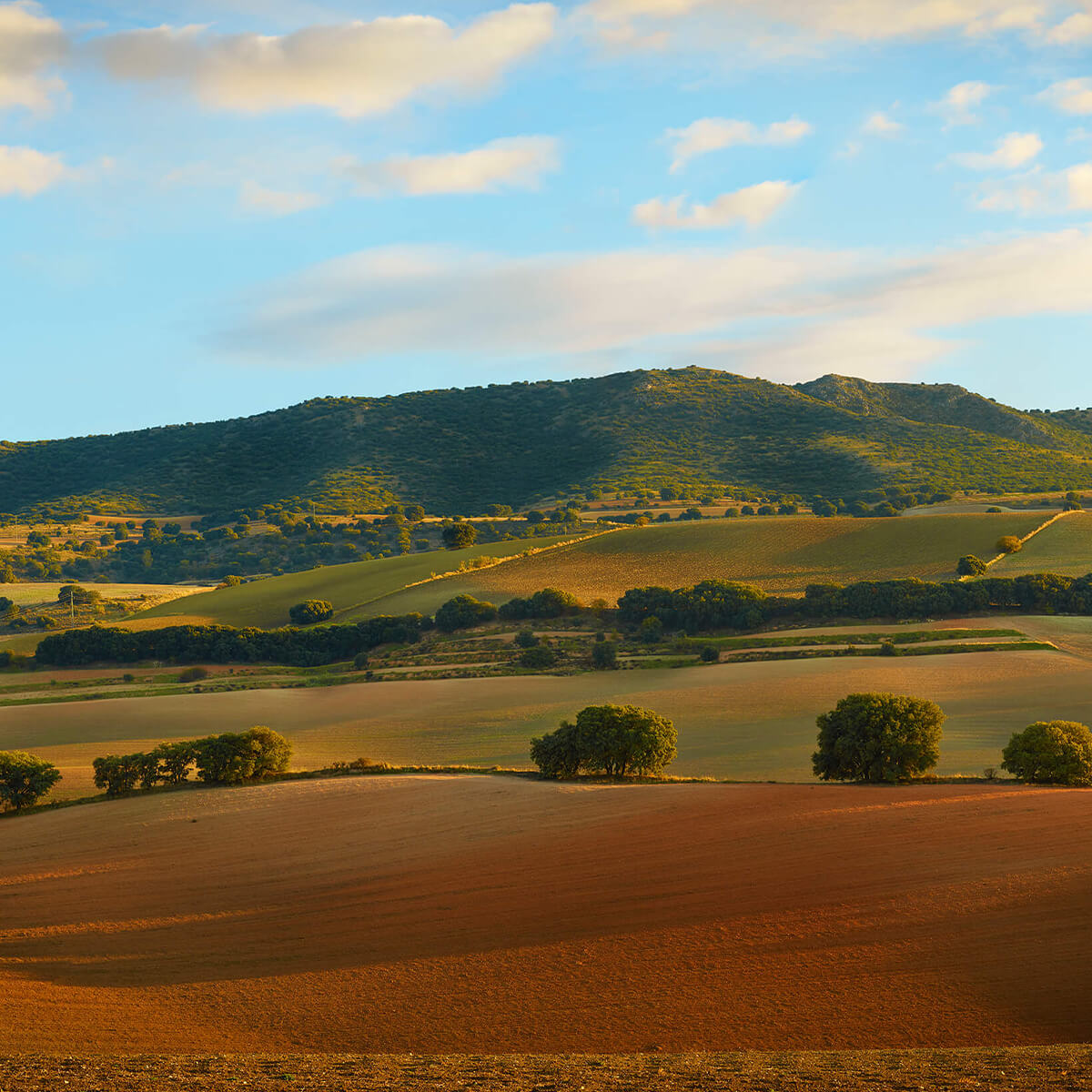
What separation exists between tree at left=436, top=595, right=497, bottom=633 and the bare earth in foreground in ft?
158

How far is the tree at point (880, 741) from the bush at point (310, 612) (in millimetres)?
60658

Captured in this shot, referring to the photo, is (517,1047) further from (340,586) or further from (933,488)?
(933,488)

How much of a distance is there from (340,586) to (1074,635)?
65513 mm

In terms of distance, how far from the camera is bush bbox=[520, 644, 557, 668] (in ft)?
225

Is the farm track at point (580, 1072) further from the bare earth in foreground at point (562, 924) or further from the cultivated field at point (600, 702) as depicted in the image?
the cultivated field at point (600, 702)

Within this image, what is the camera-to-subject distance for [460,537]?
448 feet

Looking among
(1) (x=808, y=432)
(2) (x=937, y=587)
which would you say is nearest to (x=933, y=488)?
(1) (x=808, y=432)

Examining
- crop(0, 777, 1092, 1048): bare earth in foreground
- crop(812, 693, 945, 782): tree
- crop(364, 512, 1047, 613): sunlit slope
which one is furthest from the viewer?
crop(364, 512, 1047, 613): sunlit slope

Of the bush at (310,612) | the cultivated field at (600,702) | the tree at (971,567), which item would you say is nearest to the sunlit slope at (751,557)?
the tree at (971,567)

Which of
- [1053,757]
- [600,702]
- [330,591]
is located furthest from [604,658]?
[330,591]

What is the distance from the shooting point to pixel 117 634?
81.8 m

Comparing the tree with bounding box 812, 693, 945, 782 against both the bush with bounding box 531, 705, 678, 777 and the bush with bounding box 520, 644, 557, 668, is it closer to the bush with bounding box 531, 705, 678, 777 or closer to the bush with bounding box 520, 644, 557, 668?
the bush with bounding box 531, 705, 678, 777

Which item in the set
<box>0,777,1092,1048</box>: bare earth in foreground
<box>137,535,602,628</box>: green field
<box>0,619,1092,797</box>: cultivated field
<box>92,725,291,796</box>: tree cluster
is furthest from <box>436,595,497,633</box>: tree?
<box>0,777,1092,1048</box>: bare earth in foreground

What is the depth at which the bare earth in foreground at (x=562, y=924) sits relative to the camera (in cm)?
2152
